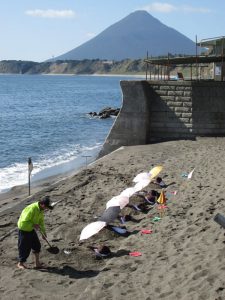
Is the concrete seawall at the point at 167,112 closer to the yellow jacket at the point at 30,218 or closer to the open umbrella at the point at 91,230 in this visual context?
the open umbrella at the point at 91,230

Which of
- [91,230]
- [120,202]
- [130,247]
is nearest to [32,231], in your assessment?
[91,230]

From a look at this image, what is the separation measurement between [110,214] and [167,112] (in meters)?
11.8

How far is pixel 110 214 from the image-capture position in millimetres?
11977

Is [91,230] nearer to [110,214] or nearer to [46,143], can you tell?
[110,214]

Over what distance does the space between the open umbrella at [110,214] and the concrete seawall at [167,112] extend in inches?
429

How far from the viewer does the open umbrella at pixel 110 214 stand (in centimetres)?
1185

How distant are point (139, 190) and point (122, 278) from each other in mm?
5537

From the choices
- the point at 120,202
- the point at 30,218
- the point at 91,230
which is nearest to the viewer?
the point at 30,218

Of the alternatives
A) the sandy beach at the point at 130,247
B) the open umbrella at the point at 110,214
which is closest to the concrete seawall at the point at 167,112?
the sandy beach at the point at 130,247

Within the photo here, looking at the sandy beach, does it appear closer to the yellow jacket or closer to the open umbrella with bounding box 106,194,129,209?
the open umbrella with bounding box 106,194,129,209

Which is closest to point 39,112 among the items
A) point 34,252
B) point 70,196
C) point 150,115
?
point 150,115

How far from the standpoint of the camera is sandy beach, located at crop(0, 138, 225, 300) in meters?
8.42

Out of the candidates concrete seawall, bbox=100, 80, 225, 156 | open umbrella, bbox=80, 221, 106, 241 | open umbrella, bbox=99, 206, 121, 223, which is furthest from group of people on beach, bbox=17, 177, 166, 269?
concrete seawall, bbox=100, 80, 225, 156

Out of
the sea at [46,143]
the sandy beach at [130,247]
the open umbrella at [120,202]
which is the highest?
the open umbrella at [120,202]
